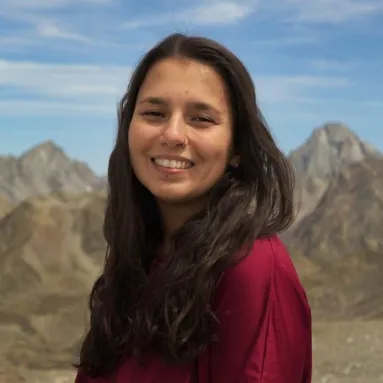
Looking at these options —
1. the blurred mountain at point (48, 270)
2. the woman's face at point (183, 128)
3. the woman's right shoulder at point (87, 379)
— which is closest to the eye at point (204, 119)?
the woman's face at point (183, 128)

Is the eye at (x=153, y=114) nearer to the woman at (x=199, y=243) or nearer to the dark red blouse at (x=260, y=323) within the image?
the woman at (x=199, y=243)

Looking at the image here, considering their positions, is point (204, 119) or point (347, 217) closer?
point (204, 119)

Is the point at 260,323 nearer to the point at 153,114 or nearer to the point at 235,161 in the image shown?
the point at 235,161

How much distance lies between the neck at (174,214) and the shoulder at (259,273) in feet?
0.78

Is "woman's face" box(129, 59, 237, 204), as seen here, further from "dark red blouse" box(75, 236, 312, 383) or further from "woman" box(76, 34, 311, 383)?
"dark red blouse" box(75, 236, 312, 383)

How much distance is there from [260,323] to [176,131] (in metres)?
0.41

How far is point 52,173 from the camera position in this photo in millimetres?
31547

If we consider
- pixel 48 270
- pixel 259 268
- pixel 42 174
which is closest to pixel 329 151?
pixel 42 174

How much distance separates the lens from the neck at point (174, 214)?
161 cm

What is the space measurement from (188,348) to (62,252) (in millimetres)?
18524

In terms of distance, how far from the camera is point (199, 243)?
4.87ft

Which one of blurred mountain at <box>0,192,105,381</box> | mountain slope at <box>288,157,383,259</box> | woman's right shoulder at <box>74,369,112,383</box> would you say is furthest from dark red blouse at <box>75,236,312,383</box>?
mountain slope at <box>288,157,383,259</box>

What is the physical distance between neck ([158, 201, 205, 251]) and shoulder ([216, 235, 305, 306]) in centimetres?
24

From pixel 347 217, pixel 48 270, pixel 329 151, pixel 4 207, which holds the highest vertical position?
pixel 329 151
